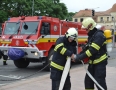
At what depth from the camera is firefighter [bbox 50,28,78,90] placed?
4457 mm

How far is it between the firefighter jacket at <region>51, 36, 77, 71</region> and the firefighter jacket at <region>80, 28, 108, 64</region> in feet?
0.88

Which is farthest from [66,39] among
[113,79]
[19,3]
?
[19,3]

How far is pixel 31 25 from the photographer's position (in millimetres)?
10453

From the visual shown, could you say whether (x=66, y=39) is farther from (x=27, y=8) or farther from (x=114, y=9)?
(x=114, y=9)

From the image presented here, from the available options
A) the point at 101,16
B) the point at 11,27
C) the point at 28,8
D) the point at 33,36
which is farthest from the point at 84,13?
the point at 33,36

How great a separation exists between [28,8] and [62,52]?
3600 cm

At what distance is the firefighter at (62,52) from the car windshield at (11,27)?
636 cm

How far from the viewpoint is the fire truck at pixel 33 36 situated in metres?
10.0

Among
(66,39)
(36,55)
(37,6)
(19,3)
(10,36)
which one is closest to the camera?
(66,39)

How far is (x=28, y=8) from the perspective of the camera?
39.6m

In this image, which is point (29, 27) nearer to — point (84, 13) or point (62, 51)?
point (62, 51)

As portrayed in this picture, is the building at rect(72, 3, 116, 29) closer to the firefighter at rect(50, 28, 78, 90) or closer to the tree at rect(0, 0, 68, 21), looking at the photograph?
the tree at rect(0, 0, 68, 21)

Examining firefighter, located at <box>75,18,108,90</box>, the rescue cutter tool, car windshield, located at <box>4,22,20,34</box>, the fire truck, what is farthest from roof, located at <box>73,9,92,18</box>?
the rescue cutter tool

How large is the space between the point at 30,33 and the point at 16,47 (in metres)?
0.83
